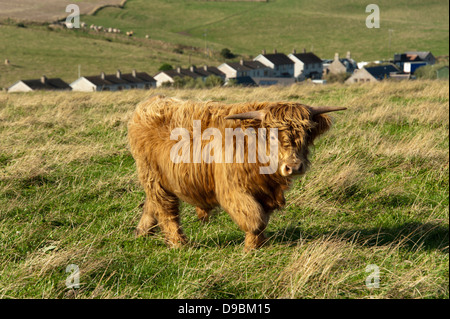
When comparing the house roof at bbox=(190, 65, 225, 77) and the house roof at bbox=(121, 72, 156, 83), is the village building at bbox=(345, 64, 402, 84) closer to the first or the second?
the house roof at bbox=(190, 65, 225, 77)

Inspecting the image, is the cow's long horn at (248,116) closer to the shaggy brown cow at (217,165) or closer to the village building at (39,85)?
the shaggy brown cow at (217,165)

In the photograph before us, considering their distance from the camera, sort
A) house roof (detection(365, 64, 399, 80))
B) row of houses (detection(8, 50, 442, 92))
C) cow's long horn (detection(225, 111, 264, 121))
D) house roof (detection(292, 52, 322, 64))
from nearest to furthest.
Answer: cow's long horn (detection(225, 111, 264, 121)) → row of houses (detection(8, 50, 442, 92)) → house roof (detection(365, 64, 399, 80)) → house roof (detection(292, 52, 322, 64))

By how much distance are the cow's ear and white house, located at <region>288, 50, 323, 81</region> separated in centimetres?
8768

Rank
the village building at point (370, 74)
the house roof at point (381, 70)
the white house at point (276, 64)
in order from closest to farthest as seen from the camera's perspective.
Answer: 1. the village building at point (370, 74)
2. the house roof at point (381, 70)
3. the white house at point (276, 64)

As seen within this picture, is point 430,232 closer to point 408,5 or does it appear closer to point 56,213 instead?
point 56,213

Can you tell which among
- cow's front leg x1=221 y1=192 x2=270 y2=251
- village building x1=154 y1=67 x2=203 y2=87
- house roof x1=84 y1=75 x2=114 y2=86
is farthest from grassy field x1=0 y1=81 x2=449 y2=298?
village building x1=154 y1=67 x2=203 y2=87

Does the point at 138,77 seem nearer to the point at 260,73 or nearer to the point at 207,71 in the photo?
the point at 207,71

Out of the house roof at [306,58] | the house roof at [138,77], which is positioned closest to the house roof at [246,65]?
the house roof at [306,58]

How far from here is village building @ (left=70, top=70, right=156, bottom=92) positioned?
6975 cm

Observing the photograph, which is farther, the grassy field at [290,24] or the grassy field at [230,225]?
the grassy field at [290,24]

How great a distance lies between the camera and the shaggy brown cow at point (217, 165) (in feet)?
16.4

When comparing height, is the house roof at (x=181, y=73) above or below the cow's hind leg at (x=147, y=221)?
below

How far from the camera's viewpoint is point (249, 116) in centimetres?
498

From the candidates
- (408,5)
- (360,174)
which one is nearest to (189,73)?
(360,174)
